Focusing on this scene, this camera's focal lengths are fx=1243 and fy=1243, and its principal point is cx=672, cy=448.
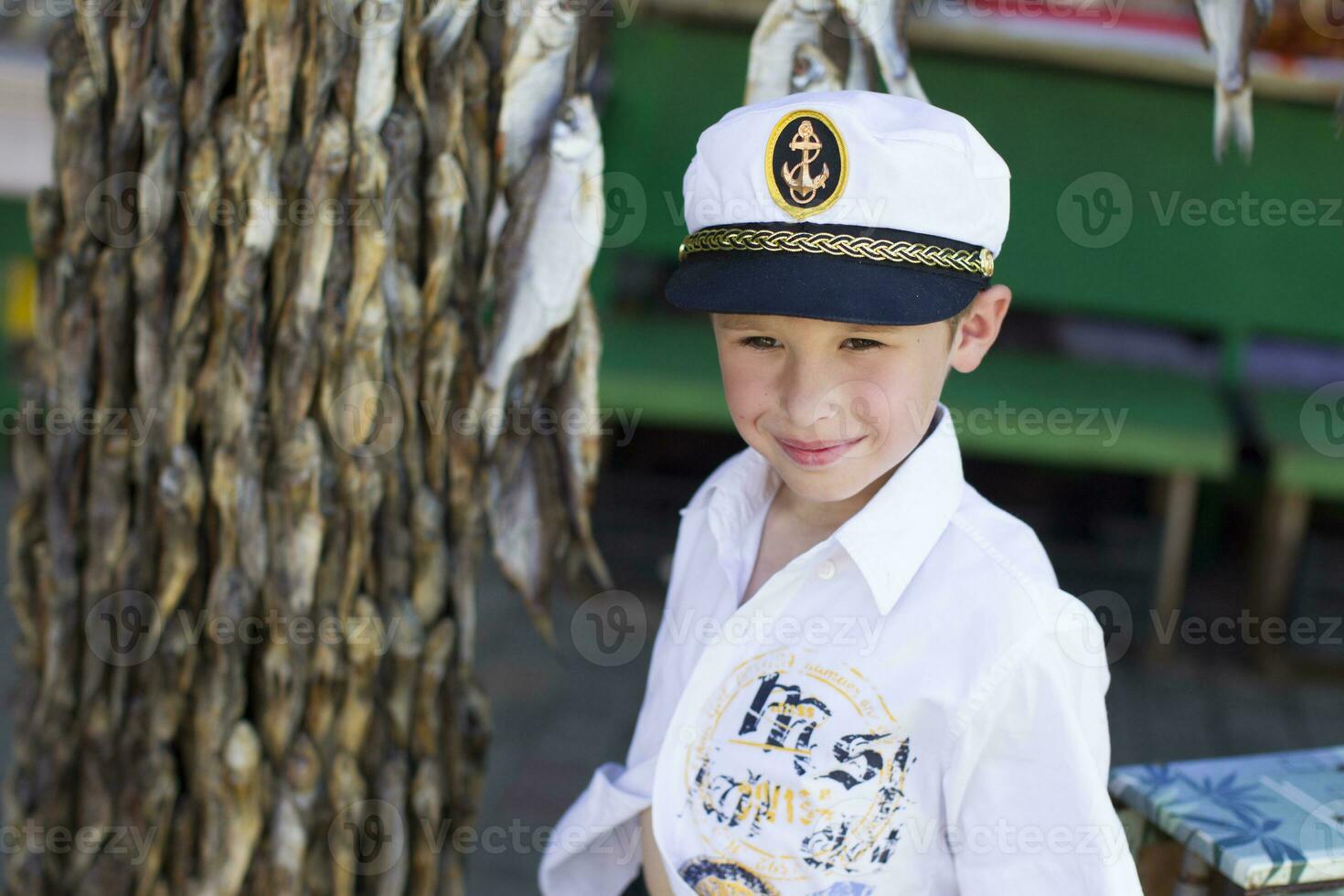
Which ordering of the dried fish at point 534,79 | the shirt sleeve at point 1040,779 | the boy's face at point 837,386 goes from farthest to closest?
1. the dried fish at point 534,79
2. the boy's face at point 837,386
3. the shirt sleeve at point 1040,779

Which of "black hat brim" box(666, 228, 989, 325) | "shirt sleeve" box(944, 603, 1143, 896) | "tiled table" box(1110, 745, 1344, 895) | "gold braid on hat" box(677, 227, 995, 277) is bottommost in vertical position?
"tiled table" box(1110, 745, 1344, 895)

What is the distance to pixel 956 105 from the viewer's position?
411 cm

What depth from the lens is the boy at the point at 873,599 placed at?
1.19 metres

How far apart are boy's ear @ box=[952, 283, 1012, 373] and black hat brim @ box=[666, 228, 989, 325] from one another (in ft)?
0.16

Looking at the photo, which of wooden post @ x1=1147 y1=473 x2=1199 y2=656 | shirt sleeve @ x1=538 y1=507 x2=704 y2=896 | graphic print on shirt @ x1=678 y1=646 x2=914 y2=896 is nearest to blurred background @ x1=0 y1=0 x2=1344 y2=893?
wooden post @ x1=1147 y1=473 x2=1199 y2=656

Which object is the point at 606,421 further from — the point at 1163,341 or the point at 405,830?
the point at 405,830

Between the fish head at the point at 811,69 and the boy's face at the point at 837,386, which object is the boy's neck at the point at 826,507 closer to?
the boy's face at the point at 837,386

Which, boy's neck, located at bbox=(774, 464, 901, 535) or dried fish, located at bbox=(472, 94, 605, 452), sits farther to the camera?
dried fish, located at bbox=(472, 94, 605, 452)

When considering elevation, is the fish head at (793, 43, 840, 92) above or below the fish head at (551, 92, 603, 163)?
above

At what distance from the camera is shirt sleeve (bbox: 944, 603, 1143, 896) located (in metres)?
1.15

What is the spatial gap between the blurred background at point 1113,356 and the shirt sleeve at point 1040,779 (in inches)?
90.4

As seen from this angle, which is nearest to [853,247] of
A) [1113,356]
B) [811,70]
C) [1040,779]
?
[811,70]

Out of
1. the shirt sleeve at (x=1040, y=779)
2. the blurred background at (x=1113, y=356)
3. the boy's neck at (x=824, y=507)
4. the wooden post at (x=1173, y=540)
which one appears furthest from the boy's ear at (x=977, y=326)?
the wooden post at (x=1173, y=540)

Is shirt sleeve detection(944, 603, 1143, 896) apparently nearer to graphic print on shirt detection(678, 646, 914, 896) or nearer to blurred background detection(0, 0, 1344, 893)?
graphic print on shirt detection(678, 646, 914, 896)
